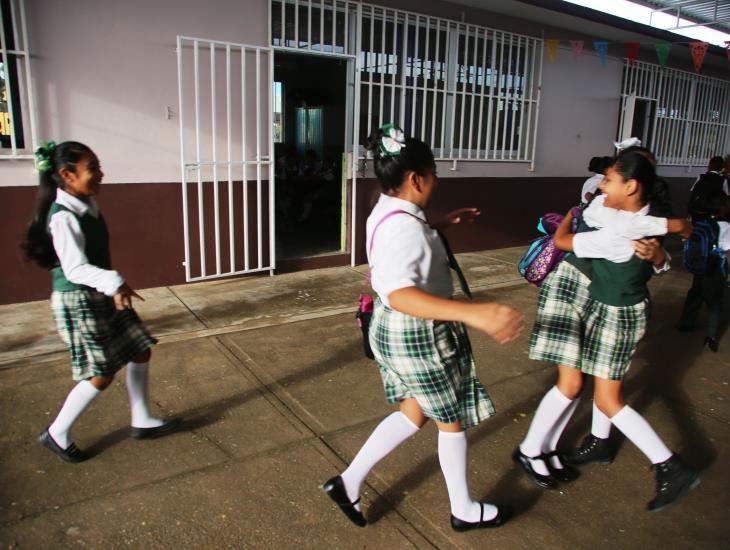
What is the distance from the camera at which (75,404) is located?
2562 mm

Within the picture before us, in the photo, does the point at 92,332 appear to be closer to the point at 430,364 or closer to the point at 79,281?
the point at 79,281

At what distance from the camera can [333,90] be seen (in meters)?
10.8

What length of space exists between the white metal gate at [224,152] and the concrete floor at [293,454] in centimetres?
124

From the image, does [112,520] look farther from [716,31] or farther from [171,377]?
[716,31]

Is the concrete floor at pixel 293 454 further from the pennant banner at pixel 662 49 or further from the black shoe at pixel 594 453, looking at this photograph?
the pennant banner at pixel 662 49

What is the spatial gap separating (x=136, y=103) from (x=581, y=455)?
442cm

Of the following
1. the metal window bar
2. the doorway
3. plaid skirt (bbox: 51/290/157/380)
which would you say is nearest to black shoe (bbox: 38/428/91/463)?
plaid skirt (bbox: 51/290/157/380)

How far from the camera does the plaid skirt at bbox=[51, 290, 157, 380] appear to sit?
8.00 feet

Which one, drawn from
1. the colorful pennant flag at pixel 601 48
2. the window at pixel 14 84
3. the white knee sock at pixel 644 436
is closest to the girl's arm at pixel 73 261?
the white knee sock at pixel 644 436

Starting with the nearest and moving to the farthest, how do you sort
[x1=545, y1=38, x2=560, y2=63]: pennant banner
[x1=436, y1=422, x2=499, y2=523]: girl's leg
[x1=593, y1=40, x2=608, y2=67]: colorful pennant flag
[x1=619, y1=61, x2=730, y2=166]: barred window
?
[x1=436, y1=422, x2=499, y2=523]: girl's leg < [x1=545, y1=38, x2=560, y2=63]: pennant banner < [x1=593, y1=40, x2=608, y2=67]: colorful pennant flag < [x1=619, y1=61, x2=730, y2=166]: barred window

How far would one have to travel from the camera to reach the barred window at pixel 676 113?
910 cm

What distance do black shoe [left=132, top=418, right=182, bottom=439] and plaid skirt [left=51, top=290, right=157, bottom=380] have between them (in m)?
0.42

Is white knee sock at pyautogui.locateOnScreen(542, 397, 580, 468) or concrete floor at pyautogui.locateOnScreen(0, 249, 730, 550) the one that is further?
white knee sock at pyautogui.locateOnScreen(542, 397, 580, 468)

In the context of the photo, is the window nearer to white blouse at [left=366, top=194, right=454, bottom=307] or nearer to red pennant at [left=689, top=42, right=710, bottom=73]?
white blouse at [left=366, top=194, right=454, bottom=307]
